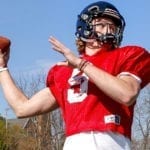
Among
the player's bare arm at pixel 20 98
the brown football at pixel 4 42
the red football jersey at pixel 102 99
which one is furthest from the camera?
the brown football at pixel 4 42

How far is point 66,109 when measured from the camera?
3.67 m

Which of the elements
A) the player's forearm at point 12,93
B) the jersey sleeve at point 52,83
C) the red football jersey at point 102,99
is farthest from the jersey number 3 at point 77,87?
the player's forearm at point 12,93

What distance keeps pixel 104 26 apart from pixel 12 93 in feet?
2.71

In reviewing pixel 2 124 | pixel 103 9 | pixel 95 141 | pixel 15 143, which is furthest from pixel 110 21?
pixel 2 124

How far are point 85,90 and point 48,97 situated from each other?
1.58ft

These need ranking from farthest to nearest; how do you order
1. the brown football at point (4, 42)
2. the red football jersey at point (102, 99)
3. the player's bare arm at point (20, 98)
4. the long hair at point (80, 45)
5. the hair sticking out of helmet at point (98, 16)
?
the brown football at point (4, 42), the player's bare arm at point (20, 98), the long hair at point (80, 45), the hair sticking out of helmet at point (98, 16), the red football jersey at point (102, 99)

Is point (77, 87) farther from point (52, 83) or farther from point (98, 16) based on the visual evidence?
point (98, 16)

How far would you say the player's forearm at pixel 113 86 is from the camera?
327 centimetres

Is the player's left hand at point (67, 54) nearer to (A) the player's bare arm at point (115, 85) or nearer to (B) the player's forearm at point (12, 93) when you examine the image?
(A) the player's bare arm at point (115, 85)

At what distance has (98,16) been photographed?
378cm

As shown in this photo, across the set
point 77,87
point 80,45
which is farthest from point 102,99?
point 80,45

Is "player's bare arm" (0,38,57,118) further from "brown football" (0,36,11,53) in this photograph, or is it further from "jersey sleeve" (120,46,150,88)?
Answer: "jersey sleeve" (120,46,150,88)

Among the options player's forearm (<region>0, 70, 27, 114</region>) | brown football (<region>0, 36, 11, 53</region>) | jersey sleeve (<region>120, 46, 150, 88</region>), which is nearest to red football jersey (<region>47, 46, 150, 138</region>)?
jersey sleeve (<region>120, 46, 150, 88</region>)

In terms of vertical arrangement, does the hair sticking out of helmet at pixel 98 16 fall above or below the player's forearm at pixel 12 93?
above
